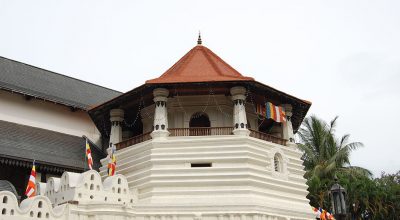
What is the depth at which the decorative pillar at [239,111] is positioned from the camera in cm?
1833

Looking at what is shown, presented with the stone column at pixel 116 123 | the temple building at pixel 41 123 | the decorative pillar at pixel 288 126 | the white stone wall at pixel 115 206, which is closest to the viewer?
the white stone wall at pixel 115 206

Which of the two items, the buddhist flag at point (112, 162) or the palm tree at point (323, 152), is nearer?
the buddhist flag at point (112, 162)

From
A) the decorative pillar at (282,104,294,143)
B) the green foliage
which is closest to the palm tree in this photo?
the green foliage

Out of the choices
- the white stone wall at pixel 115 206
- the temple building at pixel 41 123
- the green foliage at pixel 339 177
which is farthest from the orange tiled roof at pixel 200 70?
the green foliage at pixel 339 177

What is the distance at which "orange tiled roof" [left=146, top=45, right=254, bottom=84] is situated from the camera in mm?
18461

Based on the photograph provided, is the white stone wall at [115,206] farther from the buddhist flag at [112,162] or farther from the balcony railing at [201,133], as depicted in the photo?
the balcony railing at [201,133]

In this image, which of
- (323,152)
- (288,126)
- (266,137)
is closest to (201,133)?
(266,137)

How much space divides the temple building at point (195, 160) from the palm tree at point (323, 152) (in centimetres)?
890

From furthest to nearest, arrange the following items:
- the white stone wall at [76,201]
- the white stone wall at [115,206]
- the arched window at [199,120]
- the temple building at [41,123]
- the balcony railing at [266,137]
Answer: the arched window at [199,120] < the balcony railing at [266,137] < the temple building at [41,123] < the white stone wall at [115,206] < the white stone wall at [76,201]

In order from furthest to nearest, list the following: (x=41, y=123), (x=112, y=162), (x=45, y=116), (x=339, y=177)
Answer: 1. (x=339, y=177)
2. (x=45, y=116)
3. (x=41, y=123)
4. (x=112, y=162)

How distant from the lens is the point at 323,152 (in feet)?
103

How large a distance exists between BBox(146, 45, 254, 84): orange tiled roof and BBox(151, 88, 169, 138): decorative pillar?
0.52 m

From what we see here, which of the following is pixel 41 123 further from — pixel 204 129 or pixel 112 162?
pixel 204 129

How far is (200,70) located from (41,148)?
6.96m
